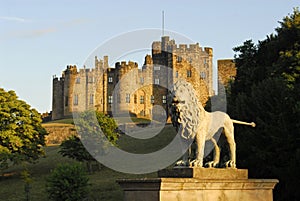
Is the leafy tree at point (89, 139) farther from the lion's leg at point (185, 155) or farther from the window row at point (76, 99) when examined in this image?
the window row at point (76, 99)

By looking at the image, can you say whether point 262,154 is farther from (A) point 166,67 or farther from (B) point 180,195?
(A) point 166,67

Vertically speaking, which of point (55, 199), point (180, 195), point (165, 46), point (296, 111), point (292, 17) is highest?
point (165, 46)

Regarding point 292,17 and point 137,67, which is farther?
point 137,67

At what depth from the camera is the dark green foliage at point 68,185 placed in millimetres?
43719

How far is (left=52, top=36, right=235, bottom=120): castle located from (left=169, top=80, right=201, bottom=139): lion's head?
85470 millimetres

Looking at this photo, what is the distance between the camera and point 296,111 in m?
30.5

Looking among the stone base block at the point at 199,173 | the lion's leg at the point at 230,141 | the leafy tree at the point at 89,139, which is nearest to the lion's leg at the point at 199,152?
the stone base block at the point at 199,173

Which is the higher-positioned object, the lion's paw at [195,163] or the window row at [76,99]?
the window row at [76,99]

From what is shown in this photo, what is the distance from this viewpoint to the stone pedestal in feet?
46.2

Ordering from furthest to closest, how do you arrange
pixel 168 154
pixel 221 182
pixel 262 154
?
pixel 168 154 → pixel 262 154 → pixel 221 182

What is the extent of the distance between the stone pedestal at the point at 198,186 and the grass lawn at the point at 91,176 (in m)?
27.3

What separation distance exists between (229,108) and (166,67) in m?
74.8

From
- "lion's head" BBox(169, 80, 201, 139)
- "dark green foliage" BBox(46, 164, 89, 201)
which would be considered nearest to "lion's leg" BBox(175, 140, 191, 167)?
"lion's head" BBox(169, 80, 201, 139)

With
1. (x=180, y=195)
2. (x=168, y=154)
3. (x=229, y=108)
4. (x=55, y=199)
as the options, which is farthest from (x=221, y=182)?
(x=168, y=154)
